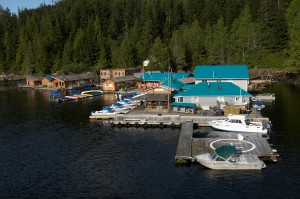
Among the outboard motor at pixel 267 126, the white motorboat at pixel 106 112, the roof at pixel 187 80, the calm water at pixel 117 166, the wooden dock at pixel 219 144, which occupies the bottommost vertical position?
the calm water at pixel 117 166

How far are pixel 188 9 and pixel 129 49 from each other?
1777 inches

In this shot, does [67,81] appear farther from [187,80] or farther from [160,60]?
[187,80]

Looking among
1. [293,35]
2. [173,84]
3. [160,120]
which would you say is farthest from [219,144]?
[293,35]

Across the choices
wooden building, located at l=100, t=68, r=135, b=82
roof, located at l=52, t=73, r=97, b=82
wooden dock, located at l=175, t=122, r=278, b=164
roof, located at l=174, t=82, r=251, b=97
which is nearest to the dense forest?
wooden building, located at l=100, t=68, r=135, b=82

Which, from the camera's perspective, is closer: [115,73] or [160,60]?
[115,73]

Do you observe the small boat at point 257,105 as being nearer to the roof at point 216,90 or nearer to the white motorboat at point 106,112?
the roof at point 216,90

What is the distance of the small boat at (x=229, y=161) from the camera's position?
35531 mm

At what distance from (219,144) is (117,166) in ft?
40.5

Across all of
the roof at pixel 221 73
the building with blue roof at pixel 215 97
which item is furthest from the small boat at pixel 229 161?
the roof at pixel 221 73

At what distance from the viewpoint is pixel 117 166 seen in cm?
3816

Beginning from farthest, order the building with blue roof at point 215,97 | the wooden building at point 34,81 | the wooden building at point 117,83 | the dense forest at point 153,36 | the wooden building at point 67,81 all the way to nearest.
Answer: the dense forest at point 153,36 → the wooden building at point 34,81 → the wooden building at point 67,81 → the wooden building at point 117,83 → the building with blue roof at point 215,97

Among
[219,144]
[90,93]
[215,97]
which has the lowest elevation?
[219,144]

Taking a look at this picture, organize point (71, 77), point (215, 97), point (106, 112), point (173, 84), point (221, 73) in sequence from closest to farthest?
point (215, 97)
point (106, 112)
point (221, 73)
point (173, 84)
point (71, 77)

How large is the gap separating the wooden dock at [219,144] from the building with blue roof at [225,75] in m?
28.6
